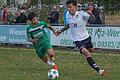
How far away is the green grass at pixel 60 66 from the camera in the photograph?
13570mm

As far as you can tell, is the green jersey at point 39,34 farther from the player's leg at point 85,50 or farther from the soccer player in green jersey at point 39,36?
the player's leg at point 85,50

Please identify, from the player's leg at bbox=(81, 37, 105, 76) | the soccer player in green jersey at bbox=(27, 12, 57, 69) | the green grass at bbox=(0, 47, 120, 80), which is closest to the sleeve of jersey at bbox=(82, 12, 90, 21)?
the player's leg at bbox=(81, 37, 105, 76)

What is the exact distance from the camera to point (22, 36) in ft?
84.8

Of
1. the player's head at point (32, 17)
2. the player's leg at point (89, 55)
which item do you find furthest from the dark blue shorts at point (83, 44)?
the player's head at point (32, 17)

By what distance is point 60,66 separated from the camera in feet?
54.3

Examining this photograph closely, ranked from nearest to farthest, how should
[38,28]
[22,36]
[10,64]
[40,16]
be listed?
1. [38,28]
2. [10,64]
3. [22,36]
4. [40,16]

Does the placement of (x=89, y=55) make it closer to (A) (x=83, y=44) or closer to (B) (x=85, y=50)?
(B) (x=85, y=50)

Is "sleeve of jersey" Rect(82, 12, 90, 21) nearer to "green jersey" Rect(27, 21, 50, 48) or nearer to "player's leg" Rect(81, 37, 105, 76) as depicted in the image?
"player's leg" Rect(81, 37, 105, 76)

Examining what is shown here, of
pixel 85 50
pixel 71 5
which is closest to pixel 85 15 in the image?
pixel 71 5

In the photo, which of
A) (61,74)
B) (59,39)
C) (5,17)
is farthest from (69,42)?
(61,74)

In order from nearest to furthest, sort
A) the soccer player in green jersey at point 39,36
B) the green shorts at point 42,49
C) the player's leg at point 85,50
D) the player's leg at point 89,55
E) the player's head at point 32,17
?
the player's leg at point 89,55 → the player's leg at point 85,50 → the player's head at point 32,17 → the soccer player in green jersey at point 39,36 → the green shorts at point 42,49

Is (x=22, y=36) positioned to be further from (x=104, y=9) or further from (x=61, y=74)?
(x=61, y=74)

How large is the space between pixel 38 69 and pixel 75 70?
1.34 meters

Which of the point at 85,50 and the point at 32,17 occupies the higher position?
the point at 32,17
